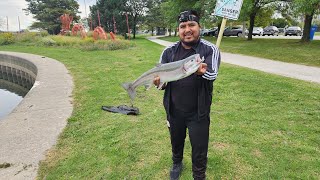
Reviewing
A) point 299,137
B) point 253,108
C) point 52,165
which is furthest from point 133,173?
point 253,108

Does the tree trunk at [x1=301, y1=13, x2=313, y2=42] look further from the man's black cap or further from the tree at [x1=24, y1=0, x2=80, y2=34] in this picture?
the tree at [x1=24, y1=0, x2=80, y2=34]

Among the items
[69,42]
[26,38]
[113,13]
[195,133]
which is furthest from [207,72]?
[113,13]

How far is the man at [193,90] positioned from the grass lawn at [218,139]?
85 cm

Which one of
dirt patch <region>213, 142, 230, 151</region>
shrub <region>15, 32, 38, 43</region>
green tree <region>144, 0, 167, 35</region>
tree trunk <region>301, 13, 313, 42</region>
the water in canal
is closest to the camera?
dirt patch <region>213, 142, 230, 151</region>

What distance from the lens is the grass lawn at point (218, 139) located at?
4195 mm

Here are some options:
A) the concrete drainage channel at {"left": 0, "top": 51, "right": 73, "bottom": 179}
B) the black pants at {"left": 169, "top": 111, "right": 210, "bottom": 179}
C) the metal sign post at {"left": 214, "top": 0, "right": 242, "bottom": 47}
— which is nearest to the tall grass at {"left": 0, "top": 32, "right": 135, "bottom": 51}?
the concrete drainage channel at {"left": 0, "top": 51, "right": 73, "bottom": 179}

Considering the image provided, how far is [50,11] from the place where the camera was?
59.3 metres

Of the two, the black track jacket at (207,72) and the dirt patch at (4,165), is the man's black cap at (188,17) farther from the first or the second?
the dirt patch at (4,165)

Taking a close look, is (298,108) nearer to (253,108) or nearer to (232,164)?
(253,108)

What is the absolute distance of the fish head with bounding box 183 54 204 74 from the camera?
2785mm

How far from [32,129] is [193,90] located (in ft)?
13.9

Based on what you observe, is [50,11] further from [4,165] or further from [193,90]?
[193,90]

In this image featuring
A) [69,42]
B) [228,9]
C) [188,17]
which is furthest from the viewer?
[69,42]

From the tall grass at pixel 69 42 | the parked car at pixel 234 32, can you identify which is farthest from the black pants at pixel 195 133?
the parked car at pixel 234 32
